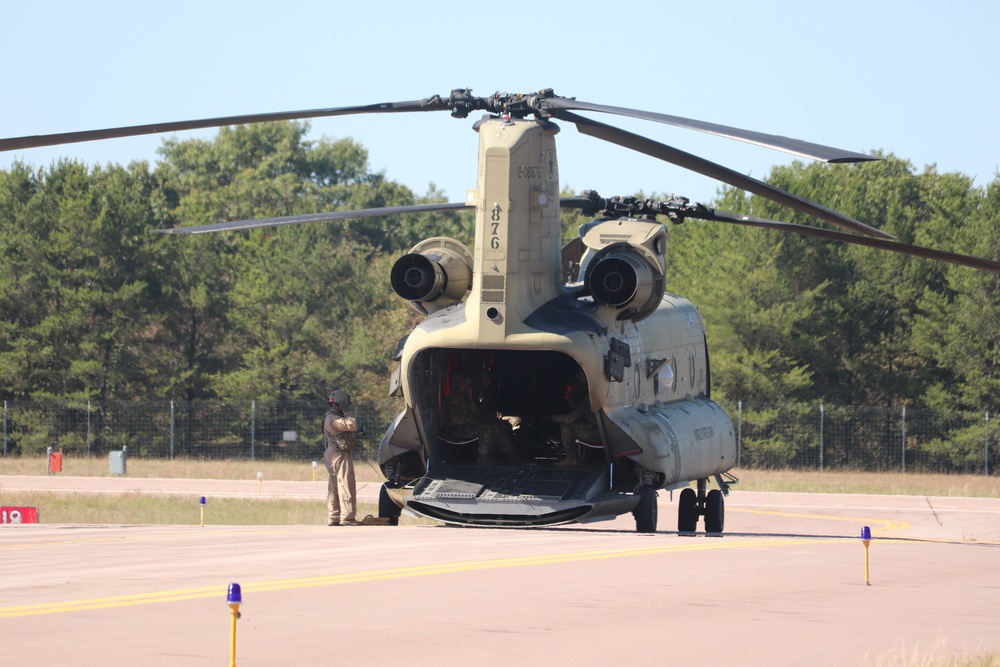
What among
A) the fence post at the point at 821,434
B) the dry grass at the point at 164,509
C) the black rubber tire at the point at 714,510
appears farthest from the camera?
the fence post at the point at 821,434

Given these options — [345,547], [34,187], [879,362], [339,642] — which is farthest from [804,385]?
[339,642]

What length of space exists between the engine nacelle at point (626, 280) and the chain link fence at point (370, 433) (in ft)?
103

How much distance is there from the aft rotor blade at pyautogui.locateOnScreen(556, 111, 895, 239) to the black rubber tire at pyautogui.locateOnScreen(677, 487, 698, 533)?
7.60 m

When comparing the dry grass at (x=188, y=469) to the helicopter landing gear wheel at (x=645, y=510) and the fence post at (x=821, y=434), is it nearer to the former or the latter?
the fence post at (x=821, y=434)

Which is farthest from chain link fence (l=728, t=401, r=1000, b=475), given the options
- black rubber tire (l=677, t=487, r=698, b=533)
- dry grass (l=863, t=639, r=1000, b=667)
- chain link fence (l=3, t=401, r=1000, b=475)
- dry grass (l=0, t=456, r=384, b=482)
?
dry grass (l=863, t=639, r=1000, b=667)

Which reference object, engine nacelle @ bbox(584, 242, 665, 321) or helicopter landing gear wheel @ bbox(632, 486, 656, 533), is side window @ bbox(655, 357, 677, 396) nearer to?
engine nacelle @ bbox(584, 242, 665, 321)

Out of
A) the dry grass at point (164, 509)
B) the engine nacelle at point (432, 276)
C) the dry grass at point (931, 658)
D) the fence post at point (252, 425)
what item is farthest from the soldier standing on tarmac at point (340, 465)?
the fence post at point (252, 425)

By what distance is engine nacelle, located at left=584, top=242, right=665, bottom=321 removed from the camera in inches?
805

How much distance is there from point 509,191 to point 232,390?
44993 mm

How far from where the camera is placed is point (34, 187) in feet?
204

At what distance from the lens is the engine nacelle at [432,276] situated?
68.9 feet

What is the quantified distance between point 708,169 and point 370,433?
41.7 metres

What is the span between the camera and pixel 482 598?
12.1m

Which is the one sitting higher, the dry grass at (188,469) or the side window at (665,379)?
the side window at (665,379)
